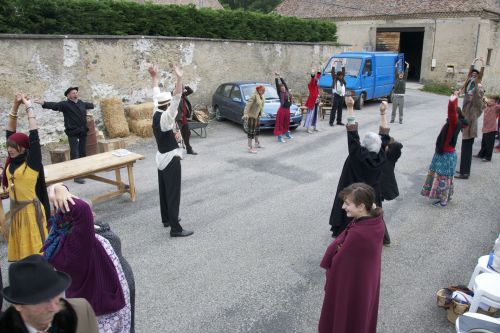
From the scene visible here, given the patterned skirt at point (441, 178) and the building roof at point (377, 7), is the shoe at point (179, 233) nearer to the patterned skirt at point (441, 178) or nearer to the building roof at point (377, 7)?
the patterned skirt at point (441, 178)

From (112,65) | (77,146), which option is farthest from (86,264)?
(112,65)

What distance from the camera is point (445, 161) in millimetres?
7035

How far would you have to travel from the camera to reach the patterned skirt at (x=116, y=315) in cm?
291

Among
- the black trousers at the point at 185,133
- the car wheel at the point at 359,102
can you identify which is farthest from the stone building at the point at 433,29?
the black trousers at the point at 185,133

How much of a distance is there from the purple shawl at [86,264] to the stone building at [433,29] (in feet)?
83.5

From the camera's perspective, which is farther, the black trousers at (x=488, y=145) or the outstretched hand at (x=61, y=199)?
the black trousers at (x=488, y=145)

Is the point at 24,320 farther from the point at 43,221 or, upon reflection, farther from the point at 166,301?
the point at 43,221

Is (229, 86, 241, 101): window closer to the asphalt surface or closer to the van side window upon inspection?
the asphalt surface

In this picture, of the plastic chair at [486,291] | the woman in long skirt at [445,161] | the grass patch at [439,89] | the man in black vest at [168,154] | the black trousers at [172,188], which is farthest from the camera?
the grass patch at [439,89]

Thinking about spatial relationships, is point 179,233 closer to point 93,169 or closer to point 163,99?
point 93,169

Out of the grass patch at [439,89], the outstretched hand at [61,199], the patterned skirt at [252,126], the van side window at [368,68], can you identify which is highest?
the van side window at [368,68]

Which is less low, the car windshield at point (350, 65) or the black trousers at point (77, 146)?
the car windshield at point (350, 65)

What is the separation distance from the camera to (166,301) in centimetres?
462

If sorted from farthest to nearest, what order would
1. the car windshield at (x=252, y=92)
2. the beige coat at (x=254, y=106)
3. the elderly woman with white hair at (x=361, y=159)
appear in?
the car windshield at (x=252, y=92) < the beige coat at (x=254, y=106) < the elderly woman with white hair at (x=361, y=159)
